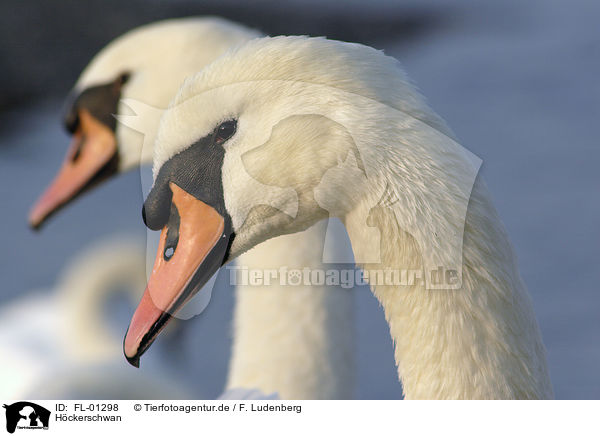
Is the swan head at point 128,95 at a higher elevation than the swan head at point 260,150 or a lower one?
higher

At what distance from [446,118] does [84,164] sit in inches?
83.7

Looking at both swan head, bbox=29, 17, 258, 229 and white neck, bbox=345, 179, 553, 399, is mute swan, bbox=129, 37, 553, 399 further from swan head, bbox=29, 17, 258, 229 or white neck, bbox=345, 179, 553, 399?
swan head, bbox=29, 17, 258, 229

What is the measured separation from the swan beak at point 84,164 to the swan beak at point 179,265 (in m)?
1.15

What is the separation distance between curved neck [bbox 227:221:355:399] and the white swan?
38.9 inches

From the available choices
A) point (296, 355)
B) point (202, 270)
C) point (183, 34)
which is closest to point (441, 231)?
point (202, 270)

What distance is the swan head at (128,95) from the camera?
2275mm

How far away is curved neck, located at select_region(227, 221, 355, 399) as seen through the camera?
1.98 meters

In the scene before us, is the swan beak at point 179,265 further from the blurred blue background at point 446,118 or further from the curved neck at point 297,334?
the blurred blue background at point 446,118

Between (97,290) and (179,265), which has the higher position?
(97,290)

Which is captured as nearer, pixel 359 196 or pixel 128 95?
pixel 359 196

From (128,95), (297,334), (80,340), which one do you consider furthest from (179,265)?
(80,340)

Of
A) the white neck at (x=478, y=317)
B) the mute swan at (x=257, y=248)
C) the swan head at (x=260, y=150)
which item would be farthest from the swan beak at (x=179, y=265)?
the mute swan at (x=257, y=248)
